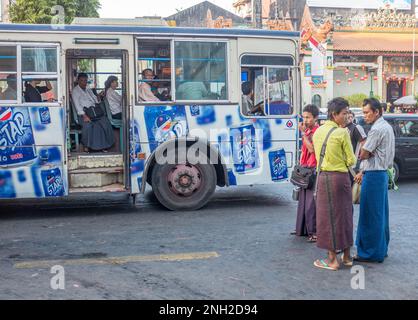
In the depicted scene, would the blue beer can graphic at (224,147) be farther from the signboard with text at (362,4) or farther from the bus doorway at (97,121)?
the signboard with text at (362,4)

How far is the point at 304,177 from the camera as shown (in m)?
6.89

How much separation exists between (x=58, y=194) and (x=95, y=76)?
2538 millimetres

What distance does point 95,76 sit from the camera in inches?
392

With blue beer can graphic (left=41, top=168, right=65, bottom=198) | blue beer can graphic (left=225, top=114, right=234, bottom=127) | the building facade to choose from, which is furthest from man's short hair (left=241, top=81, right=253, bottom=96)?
the building facade

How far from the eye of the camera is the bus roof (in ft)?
27.0

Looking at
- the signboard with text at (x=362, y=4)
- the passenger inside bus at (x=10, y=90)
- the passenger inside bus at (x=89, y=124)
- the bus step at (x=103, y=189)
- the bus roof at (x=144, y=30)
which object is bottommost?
the bus step at (x=103, y=189)

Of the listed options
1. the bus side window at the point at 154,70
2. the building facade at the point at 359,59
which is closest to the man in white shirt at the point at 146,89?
the bus side window at the point at 154,70

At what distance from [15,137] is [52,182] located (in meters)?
0.85

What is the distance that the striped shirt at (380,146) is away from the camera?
5.70m

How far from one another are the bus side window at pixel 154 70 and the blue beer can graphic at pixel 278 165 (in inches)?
77.0

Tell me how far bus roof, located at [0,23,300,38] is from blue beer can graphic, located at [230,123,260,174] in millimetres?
1510

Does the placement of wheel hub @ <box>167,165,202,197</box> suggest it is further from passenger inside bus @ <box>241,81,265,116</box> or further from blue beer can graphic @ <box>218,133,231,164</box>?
passenger inside bus @ <box>241,81,265,116</box>
